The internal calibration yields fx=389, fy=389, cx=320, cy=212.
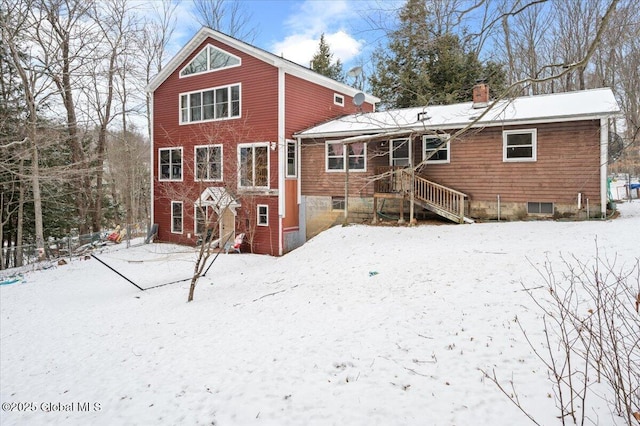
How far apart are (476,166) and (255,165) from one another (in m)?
9.20

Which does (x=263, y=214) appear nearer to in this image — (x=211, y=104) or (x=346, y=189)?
(x=346, y=189)

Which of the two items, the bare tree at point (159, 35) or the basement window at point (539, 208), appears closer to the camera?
the basement window at point (539, 208)

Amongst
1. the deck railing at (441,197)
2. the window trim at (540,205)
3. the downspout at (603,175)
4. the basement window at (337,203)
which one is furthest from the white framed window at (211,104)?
the downspout at (603,175)

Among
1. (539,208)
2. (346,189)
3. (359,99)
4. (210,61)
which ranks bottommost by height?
(539,208)

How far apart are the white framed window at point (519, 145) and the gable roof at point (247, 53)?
29.0ft

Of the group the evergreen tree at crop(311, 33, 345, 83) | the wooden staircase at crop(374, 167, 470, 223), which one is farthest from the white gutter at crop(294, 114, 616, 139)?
the evergreen tree at crop(311, 33, 345, 83)

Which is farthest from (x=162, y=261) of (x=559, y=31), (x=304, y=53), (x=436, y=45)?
(x=304, y=53)

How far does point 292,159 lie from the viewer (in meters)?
17.5

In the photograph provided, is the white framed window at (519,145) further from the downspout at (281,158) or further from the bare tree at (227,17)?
the bare tree at (227,17)

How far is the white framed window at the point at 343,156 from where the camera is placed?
16703mm

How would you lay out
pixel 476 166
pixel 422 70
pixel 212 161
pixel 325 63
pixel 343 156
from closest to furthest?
1. pixel 422 70
2. pixel 476 166
3. pixel 212 161
4. pixel 343 156
5. pixel 325 63

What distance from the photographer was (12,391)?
6336 millimetres

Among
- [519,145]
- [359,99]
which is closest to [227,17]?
[359,99]

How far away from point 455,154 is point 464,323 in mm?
10093
